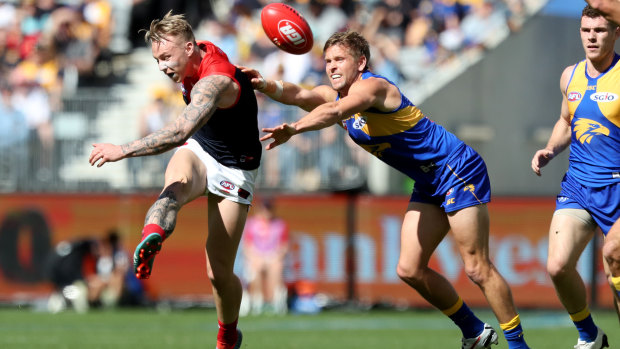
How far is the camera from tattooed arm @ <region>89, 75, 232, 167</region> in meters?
6.81

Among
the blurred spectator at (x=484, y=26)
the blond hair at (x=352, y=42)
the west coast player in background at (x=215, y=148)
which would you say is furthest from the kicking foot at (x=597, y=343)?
the blurred spectator at (x=484, y=26)

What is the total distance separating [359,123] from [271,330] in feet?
18.0

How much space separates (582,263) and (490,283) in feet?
28.1

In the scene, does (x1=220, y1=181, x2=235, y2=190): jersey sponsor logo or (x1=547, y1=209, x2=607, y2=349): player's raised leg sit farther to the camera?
(x1=220, y1=181, x2=235, y2=190): jersey sponsor logo

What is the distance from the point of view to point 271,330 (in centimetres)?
1259

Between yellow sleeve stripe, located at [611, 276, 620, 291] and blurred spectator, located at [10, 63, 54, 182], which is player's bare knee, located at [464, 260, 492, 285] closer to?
yellow sleeve stripe, located at [611, 276, 620, 291]

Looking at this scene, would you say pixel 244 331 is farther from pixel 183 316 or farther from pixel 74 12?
pixel 74 12

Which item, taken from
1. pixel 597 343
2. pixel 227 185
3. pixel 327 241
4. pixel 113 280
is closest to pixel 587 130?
pixel 597 343

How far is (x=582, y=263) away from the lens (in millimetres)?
15766

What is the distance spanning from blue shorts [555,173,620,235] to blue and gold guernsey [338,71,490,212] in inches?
26.1

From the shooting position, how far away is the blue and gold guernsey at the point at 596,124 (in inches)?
293

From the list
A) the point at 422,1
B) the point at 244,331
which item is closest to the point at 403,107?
the point at 244,331

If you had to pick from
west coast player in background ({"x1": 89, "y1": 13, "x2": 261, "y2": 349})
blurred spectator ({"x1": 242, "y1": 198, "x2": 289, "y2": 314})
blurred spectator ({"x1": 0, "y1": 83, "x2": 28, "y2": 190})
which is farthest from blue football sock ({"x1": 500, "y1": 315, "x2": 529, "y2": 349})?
blurred spectator ({"x1": 0, "y1": 83, "x2": 28, "y2": 190})

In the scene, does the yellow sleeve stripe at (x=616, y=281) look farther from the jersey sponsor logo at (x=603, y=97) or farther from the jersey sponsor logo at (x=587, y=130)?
the jersey sponsor logo at (x=603, y=97)
